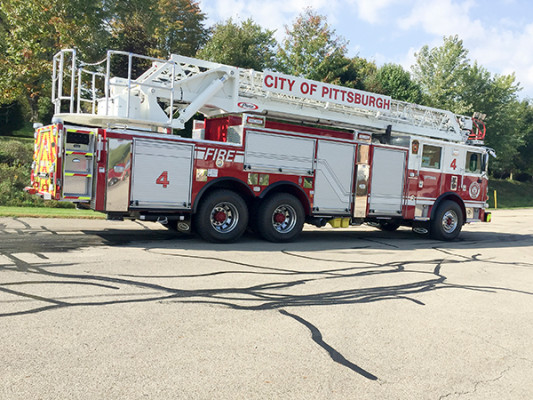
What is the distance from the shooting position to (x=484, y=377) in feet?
13.1

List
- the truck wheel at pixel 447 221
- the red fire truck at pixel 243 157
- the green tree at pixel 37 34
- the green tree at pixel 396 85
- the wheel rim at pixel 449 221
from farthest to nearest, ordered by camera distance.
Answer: the green tree at pixel 396 85 < the green tree at pixel 37 34 < the wheel rim at pixel 449 221 < the truck wheel at pixel 447 221 < the red fire truck at pixel 243 157

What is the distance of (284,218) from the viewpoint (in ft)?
35.9

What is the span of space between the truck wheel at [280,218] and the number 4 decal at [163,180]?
83.8 inches

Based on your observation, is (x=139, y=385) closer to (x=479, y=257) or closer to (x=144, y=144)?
(x=144, y=144)

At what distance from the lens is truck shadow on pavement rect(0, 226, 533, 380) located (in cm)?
542

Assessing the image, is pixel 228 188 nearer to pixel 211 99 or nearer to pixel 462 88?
pixel 211 99

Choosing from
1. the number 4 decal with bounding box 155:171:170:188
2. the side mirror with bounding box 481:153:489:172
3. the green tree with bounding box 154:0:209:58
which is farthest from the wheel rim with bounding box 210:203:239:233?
the green tree with bounding box 154:0:209:58

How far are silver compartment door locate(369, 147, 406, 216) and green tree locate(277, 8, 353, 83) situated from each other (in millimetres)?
16224

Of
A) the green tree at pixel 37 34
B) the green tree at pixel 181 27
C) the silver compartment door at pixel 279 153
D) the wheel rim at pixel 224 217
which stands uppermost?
the green tree at pixel 181 27

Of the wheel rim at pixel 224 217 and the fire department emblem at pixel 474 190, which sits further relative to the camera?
the fire department emblem at pixel 474 190

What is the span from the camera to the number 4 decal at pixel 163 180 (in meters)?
9.40

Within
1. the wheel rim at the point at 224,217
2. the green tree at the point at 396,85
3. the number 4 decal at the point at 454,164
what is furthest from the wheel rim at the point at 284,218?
the green tree at the point at 396,85

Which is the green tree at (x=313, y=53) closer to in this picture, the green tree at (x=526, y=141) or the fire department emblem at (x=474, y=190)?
the fire department emblem at (x=474, y=190)

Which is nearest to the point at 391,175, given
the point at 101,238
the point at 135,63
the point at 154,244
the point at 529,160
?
the point at 154,244
